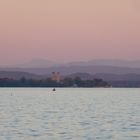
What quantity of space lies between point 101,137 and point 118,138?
47.7 inches

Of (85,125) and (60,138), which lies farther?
(85,125)

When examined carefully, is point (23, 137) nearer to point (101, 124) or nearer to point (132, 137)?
point (132, 137)


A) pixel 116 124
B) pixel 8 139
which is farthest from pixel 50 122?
pixel 8 139

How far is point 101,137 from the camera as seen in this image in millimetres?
50375

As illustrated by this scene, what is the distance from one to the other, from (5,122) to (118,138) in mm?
16327

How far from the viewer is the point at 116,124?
204 ft

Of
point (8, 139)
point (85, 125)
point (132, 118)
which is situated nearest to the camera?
point (8, 139)

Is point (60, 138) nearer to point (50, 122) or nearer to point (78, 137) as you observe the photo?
point (78, 137)

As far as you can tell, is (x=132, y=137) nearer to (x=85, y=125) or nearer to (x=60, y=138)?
(x=60, y=138)

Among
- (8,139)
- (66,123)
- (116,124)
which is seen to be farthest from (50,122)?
(8,139)

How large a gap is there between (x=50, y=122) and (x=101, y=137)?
46.8ft

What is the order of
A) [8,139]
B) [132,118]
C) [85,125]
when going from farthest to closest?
[132,118] < [85,125] < [8,139]

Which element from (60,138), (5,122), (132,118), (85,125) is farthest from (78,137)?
(132,118)

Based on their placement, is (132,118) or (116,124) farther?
(132,118)
